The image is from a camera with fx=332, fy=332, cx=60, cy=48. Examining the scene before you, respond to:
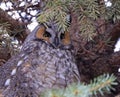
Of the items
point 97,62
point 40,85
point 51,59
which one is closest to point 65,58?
point 51,59

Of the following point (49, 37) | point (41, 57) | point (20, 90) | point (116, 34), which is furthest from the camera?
point (116, 34)

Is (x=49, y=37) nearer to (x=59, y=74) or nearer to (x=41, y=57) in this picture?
(x=41, y=57)

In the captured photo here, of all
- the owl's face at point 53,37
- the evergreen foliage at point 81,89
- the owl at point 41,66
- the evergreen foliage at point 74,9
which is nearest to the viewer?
the evergreen foliage at point 81,89

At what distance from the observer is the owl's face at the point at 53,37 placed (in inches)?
73.0

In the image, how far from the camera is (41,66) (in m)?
1.64

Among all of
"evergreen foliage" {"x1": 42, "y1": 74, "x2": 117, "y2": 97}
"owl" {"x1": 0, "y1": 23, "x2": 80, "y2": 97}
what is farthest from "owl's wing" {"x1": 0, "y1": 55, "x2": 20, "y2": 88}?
"evergreen foliage" {"x1": 42, "y1": 74, "x2": 117, "y2": 97}

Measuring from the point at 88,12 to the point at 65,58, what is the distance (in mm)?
671

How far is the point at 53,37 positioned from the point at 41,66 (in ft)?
0.89

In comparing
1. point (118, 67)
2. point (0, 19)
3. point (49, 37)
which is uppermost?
point (0, 19)

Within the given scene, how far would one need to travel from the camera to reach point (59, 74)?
1659 millimetres

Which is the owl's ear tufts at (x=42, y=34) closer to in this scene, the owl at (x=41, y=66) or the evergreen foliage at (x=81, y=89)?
the owl at (x=41, y=66)

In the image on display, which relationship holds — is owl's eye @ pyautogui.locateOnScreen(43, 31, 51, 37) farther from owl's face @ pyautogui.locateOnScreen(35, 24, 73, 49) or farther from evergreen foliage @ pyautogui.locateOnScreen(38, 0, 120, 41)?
evergreen foliage @ pyautogui.locateOnScreen(38, 0, 120, 41)

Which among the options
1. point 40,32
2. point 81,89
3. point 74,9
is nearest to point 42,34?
point 40,32

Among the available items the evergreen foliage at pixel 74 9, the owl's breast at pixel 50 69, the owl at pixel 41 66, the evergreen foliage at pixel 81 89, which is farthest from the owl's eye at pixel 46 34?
the evergreen foliage at pixel 81 89
